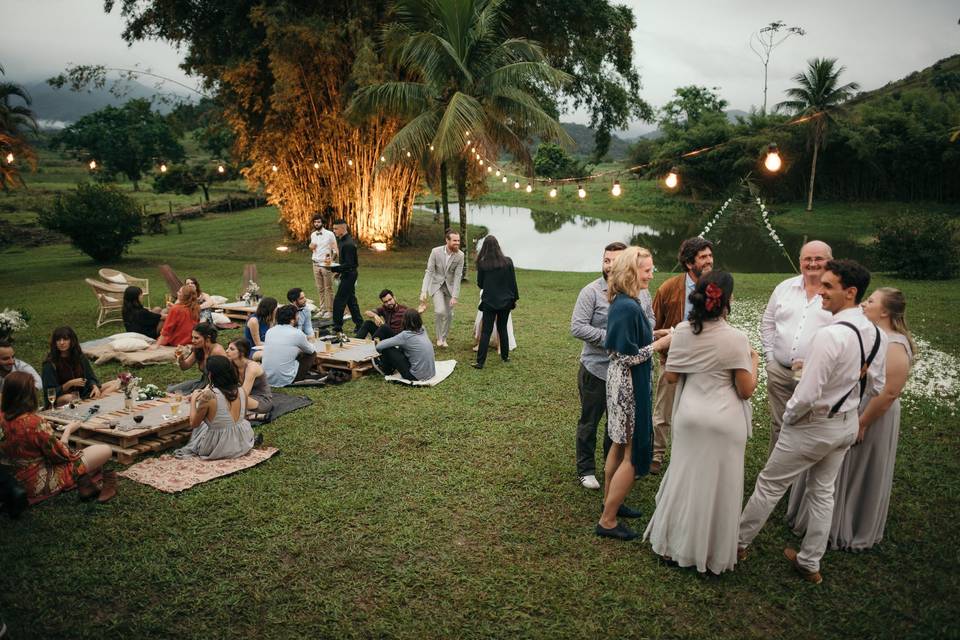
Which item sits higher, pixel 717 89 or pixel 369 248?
pixel 717 89

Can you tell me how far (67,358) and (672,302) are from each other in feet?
22.0

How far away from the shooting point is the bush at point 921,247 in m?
17.4

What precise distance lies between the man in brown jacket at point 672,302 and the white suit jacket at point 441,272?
15.2 feet

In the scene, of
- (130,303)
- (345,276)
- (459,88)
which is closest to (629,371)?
(345,276)

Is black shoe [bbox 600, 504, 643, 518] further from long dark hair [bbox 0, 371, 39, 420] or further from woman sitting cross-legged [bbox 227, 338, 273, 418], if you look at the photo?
long dark hair [bbox 0, 371, 39, 420]

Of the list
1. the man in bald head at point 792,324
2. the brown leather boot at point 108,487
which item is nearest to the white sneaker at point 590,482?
the man in bald head at point 792,324

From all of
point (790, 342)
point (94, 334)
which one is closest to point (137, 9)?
point (94, 334)

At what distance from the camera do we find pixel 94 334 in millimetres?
11227

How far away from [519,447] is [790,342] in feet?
9.41

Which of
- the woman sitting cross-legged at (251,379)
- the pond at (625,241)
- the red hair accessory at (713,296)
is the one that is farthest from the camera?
the pond at (625,241)

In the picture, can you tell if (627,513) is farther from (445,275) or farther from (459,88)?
(459,88)

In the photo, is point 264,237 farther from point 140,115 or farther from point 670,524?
point 140,115

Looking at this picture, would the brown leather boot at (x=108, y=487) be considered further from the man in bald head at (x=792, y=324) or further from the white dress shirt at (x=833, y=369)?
the man in bald head at (x=792, y=324)

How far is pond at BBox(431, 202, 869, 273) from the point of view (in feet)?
83.6
